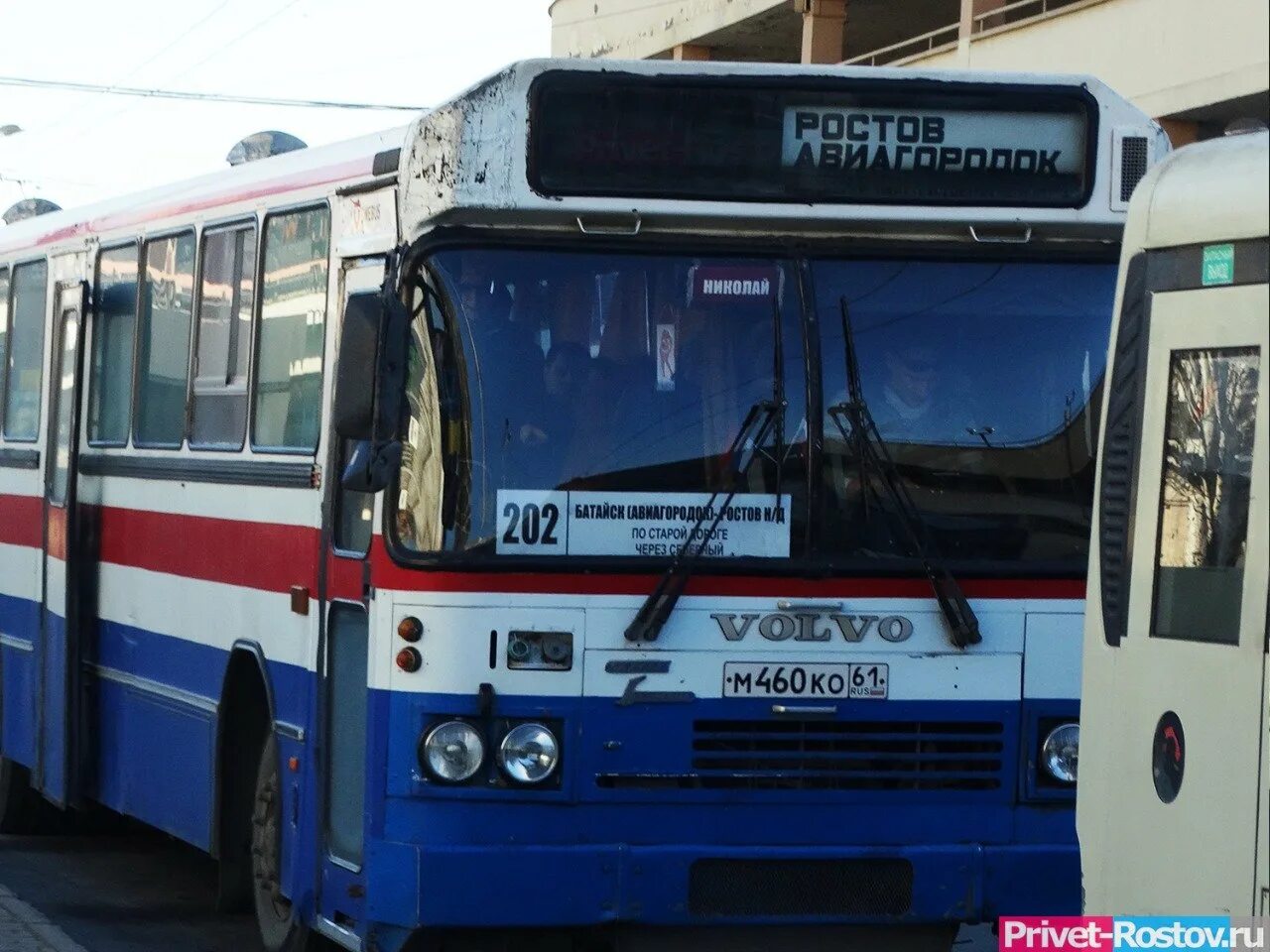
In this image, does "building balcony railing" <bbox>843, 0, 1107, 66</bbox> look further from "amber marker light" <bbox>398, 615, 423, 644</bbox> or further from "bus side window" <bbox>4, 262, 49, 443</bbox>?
"amber marker light" <bbox>398, 615, 423, 644</bbox>

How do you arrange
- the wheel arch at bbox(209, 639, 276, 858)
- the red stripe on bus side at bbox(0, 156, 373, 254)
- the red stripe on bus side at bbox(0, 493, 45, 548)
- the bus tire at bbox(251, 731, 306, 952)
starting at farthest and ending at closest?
the red stripe on bus side at bbox(0, 493, 45, 548)
the wheel arch at bbox(209, 639, 276, 858)
the bus tire at bbox(251, 731, 306, 952)
the red stripe on bus side at bbox(0, 156, 373, 254)

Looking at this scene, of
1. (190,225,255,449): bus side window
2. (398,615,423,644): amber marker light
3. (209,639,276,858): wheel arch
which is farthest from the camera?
(190,225,255,449): bus side window

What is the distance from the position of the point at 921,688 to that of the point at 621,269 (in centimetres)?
154

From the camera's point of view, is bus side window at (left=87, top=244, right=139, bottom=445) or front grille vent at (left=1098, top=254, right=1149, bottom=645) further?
bus side window at (left=87, top=244, right=139, bottom=445)

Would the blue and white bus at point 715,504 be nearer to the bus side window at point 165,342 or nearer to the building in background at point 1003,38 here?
the bus side window at point 165,342

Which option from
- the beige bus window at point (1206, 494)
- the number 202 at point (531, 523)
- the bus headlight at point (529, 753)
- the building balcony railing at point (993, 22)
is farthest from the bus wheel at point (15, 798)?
the building balcony railing at point (993, 22)

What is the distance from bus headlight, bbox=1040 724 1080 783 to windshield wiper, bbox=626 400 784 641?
1248 mm

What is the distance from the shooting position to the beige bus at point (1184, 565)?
17.9 feet

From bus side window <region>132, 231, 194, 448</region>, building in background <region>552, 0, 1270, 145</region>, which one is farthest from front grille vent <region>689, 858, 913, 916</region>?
building in background <region>552, 0, 1270, 145</region>

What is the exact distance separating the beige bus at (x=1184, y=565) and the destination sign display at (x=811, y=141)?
1774 mm

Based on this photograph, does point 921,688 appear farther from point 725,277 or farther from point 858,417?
point 725,277

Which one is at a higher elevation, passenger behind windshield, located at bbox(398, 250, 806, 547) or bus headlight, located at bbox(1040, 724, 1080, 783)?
passenger behind windshield, located at bbox(398, 250, 806, 547)

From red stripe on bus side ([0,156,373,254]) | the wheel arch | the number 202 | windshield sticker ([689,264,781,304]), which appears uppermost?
red stripe on bus side ([0,156,373,254])

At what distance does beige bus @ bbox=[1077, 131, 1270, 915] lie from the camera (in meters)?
5.45
